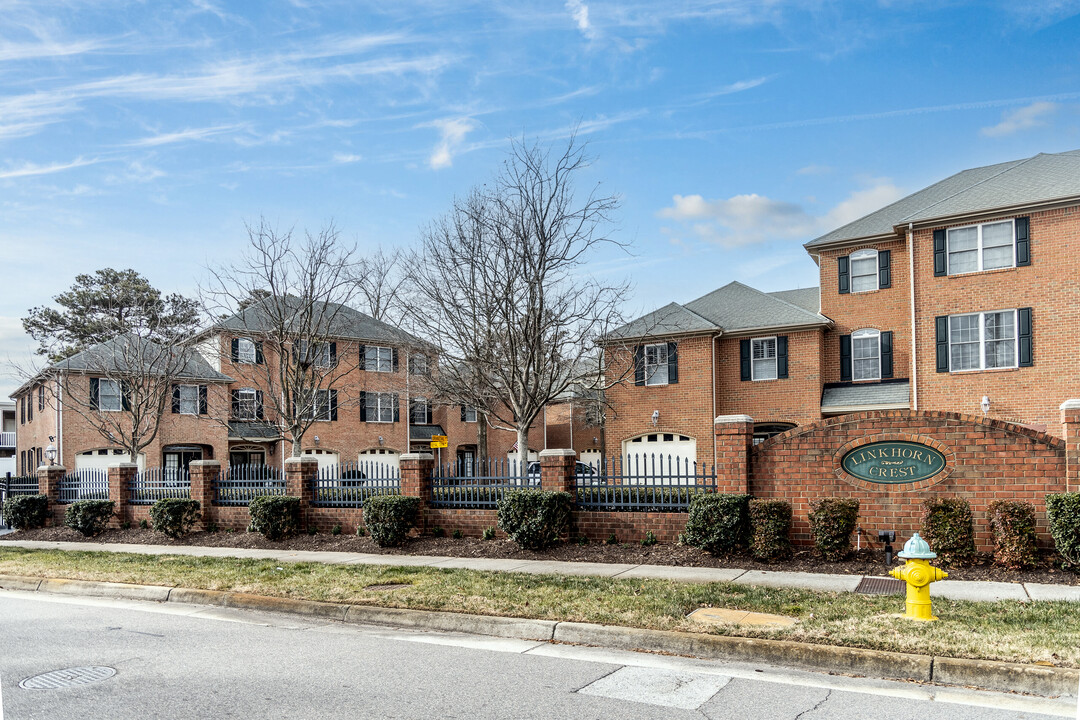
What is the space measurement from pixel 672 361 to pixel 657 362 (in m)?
0.56

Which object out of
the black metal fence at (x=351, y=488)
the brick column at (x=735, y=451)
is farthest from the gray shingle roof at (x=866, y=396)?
the black metal fence at (x=351, y=488)

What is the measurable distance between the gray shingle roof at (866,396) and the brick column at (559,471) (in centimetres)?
1507

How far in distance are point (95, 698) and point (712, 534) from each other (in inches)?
339

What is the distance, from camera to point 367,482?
→ 1775 centimetres

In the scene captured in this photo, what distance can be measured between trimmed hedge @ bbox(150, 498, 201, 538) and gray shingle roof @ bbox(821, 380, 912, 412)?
19.2 meters

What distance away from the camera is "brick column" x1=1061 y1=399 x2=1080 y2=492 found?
11188 millimetres

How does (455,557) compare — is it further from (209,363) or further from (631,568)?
(209,363)

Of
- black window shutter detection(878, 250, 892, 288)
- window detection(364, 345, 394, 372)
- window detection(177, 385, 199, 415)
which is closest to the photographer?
black window shutter detection(878, 250, 892, 288)

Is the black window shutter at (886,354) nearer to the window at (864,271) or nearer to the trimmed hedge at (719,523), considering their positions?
the window at (864,271)

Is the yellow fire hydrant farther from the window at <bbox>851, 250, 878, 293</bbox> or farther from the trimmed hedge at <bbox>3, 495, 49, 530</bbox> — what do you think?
the trimmed hedge at <bbox>3, 495, 49, 530</bbox>

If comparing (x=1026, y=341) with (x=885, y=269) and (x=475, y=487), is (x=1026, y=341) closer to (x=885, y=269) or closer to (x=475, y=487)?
(x=885, y=269)

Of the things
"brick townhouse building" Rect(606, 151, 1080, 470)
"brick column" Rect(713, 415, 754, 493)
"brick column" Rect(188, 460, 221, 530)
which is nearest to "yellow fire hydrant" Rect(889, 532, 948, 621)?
"brick column" Rect(713, 415, 754, 493)

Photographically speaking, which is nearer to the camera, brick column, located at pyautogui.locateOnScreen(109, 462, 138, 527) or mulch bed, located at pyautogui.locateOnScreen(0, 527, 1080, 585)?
mulch bed, located at pyautogui.locateOnScreen(0, 527, 1080, 585)

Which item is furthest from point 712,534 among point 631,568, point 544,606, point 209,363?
point 209,363
